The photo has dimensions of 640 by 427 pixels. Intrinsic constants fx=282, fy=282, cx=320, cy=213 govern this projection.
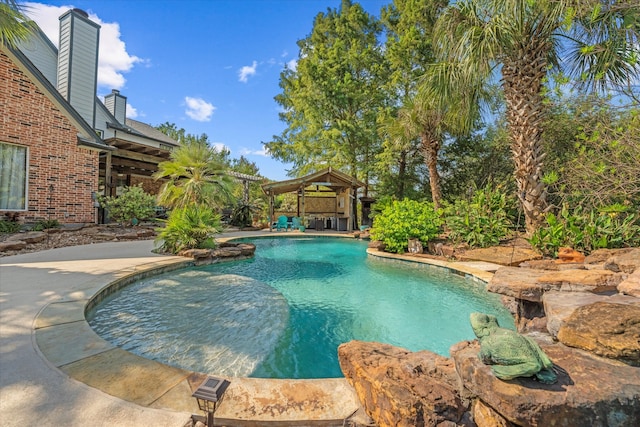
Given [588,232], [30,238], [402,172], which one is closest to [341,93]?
[402,172]

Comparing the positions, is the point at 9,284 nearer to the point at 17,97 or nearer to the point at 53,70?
the point at 17,97

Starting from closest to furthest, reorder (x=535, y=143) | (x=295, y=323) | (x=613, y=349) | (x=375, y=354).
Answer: (x=613, y=349) → (x=375, y=354) → (x=295, y=323) → (x=535, y=143)

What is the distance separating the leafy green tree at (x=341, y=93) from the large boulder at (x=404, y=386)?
16.2 m

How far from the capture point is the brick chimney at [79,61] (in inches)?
509

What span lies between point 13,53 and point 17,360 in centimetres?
1116

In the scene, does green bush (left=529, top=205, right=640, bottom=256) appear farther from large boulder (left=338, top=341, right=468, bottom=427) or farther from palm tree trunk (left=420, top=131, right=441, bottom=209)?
large boulder (left=338, top=341, right=468, bottom=427)

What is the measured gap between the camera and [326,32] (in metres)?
19.8

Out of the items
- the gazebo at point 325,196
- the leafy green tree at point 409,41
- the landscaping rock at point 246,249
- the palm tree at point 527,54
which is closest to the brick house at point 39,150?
the landscaping rock at point 246,249

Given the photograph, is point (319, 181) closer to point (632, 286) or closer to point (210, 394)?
point (632, 286)

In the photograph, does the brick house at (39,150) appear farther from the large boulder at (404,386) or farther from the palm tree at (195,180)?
the large boulder at (404,386)

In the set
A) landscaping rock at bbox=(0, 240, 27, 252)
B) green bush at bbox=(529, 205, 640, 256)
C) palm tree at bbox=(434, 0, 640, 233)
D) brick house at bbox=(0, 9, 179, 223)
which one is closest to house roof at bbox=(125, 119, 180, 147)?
brick house at bbox=(0, 9, 179, 223)

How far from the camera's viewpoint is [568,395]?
1269 millimetres

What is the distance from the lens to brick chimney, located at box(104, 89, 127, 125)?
56.4 feet

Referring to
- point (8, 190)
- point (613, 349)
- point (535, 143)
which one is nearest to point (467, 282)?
point (535, 143)
